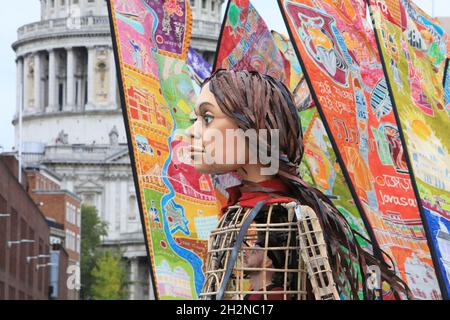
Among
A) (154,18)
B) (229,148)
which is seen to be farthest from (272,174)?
(154,18)

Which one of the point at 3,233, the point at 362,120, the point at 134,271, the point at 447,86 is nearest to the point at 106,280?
the point at 134,271

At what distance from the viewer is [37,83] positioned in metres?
167

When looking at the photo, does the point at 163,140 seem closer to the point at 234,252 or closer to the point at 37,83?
the point at 234,252

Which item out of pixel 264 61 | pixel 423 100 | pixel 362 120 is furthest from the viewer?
pixel 264 61

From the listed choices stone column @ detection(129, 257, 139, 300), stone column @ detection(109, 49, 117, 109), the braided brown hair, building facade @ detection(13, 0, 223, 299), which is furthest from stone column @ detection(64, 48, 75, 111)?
the braided brown hair

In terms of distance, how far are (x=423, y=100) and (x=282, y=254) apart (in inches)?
603

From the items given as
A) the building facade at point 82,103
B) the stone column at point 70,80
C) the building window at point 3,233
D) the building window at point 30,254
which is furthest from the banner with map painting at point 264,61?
the stone column at point 70,80

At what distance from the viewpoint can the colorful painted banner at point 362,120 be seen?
23.2 meters

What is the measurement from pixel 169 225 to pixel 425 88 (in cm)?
430

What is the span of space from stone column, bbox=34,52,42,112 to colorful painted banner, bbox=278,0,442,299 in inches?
5531

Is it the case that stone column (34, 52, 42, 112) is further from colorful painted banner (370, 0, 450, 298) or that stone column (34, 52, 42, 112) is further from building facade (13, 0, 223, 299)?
colorful painted banner (370, 0, 450, 298)

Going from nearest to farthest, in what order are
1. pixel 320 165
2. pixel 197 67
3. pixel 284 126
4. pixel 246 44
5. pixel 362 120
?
pixel 284 126
pixel 362 120
pixel 246 44
pixel 197 67
pixel 320 165

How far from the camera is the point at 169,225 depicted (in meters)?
22.9
